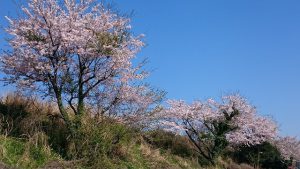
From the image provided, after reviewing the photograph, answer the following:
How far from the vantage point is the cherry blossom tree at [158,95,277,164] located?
82.5ft

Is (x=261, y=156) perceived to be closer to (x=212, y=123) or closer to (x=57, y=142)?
(x=212, y=123)

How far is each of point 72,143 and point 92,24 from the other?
412 centimetres

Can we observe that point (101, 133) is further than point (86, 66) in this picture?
No

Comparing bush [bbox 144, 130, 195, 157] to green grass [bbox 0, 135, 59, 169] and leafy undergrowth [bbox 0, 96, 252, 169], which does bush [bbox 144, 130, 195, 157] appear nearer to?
leafy undergrowth [bbox 0, 96, 252, 169]

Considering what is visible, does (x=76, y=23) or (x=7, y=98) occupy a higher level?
(x=76, y=23)

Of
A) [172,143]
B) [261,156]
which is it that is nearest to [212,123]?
[172,143]

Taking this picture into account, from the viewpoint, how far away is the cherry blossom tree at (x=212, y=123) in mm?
25141

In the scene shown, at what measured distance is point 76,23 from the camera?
15391 mm

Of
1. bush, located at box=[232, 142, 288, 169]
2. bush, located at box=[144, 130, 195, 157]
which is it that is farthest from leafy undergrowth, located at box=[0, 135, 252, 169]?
bush, located at box=[232, 142, 288, 169]

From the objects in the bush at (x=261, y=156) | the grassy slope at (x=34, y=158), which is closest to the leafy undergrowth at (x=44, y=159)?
the grassy slope at (x=34, y=158)

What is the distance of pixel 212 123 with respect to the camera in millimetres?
25891

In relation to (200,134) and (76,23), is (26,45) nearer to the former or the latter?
(76,23)

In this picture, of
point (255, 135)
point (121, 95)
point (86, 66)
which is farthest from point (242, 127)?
point (86, 66)

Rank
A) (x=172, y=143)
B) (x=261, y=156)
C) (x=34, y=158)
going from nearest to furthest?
(x=34, y=158), (x=172, y=143), (x=261, y=156)
